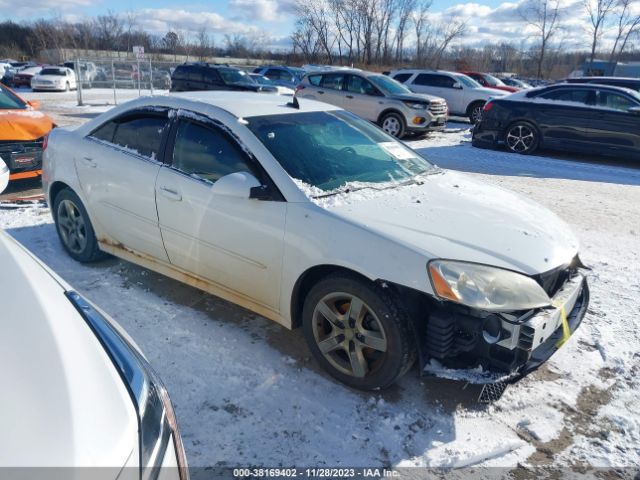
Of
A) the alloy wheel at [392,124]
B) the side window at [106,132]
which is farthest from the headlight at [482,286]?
the alloy wheel at [392,124]

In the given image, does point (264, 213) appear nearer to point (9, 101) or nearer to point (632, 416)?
point (632, 416)

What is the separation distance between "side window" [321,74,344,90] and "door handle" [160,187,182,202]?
34.9 feet

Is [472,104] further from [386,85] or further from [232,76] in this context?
[232,76]

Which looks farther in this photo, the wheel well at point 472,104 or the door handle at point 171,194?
the wheel well at point 472,104

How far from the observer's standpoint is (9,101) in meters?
7.29

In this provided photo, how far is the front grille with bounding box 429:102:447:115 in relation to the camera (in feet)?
41.0

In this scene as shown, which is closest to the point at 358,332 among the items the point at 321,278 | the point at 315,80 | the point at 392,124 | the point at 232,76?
the point at 321,278

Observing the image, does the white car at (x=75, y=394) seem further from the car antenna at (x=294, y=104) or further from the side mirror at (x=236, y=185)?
the car antenna at (x=294, y=104)

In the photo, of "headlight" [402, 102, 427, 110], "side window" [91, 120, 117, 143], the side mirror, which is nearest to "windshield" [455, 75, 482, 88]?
"headlight" [402, 102, 427, 110]

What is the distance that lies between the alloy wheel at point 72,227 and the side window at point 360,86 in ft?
32.4

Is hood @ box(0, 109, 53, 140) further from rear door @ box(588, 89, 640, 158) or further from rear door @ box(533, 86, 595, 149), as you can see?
rear door @ box(588, 89, 640, 158)

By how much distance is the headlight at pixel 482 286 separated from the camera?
7.72ft

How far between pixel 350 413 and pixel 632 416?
1.60 meters

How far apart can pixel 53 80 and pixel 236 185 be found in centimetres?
2699
